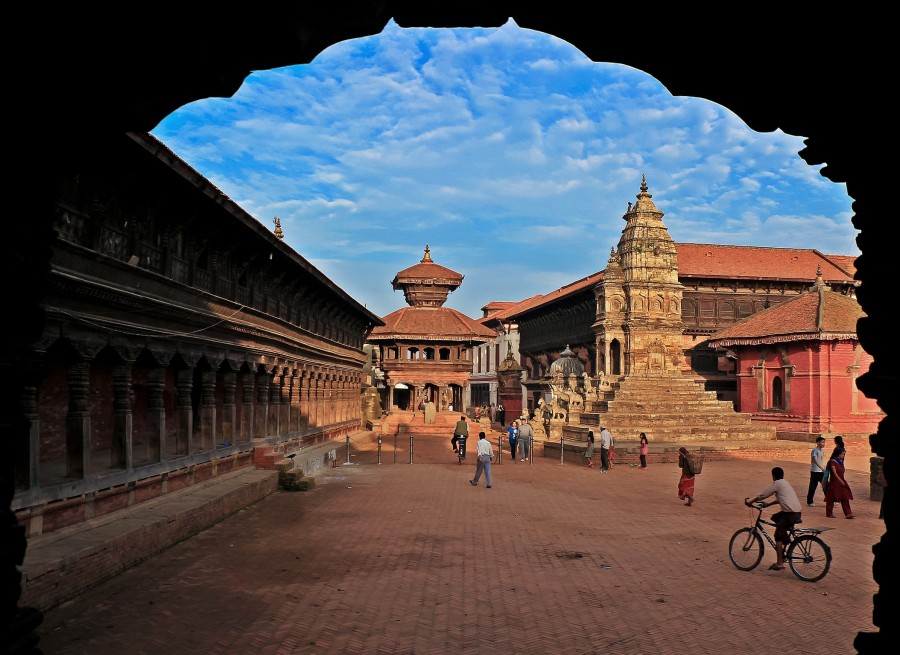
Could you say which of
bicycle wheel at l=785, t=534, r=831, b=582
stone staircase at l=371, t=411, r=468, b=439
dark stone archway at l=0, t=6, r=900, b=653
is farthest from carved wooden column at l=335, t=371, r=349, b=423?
dark stone archway at l=0, t=6, r=900, b=653

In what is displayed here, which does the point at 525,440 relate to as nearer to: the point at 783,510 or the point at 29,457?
the point at 783,510

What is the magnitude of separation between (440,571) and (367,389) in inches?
1505

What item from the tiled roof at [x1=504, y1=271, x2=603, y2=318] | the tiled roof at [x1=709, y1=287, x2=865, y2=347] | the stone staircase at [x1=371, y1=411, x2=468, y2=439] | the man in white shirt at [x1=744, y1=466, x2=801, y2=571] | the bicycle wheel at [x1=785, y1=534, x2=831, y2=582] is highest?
the tiled roof at [x1=504, y1=271, x2=603, y2=318]

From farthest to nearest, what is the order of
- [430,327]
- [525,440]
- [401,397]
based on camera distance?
[401,397] < [430,327] < [525,440]

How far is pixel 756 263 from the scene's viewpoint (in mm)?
48875

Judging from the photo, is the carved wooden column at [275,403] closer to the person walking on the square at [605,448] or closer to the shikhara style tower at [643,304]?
the person walking on the square at [605,448]

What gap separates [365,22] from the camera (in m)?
3.72

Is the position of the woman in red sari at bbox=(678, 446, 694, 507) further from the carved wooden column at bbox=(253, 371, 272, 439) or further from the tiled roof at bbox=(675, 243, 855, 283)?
the tiled roof at bbox=(675, 243, 855, 283)

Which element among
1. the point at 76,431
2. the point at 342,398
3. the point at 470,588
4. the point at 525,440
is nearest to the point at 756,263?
the point at 525,440

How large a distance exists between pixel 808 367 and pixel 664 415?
881cm

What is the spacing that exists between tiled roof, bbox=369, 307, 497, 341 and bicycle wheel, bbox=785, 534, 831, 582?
119 ft

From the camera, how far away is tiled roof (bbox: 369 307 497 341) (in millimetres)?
46562

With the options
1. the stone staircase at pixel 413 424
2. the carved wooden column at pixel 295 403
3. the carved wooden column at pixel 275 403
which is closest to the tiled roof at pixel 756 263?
the stone staircase at pixel 413 424

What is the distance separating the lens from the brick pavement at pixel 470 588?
7.76 m
